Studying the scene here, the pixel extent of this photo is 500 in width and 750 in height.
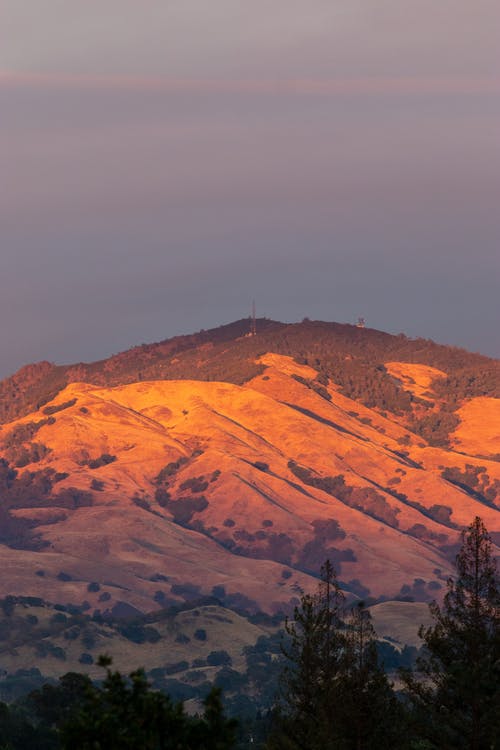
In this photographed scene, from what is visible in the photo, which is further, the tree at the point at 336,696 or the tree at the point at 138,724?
the tree at the point at 336,696

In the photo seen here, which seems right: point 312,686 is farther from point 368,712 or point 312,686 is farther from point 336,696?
point 368,712

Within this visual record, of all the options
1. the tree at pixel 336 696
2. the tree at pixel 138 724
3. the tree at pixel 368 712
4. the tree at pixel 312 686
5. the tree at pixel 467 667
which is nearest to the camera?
the tree at pixel 138 724

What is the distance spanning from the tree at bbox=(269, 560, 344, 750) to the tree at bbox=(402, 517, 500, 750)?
14.2 feet

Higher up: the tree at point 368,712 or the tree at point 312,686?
the tree at point 368,712

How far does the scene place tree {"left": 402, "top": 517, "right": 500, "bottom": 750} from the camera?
5869 cm

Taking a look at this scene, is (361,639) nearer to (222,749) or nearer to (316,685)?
(316,685)

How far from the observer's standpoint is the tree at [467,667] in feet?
193

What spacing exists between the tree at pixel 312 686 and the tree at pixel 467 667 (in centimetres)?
432

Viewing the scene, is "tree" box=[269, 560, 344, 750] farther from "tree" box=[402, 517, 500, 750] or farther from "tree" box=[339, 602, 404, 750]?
"tree" box=[402, 517, 500, 750]

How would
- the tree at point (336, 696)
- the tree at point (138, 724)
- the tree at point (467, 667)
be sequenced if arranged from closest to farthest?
1. the tree at point (138, 724)
2. the tree at point (467, 667)
3. the tree at point (336, 696)

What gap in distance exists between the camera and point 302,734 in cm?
6569

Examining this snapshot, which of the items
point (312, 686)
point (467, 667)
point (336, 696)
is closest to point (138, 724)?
point (336, 696)

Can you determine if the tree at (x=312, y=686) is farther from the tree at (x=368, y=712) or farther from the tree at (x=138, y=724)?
the tree at (x=138, y=724)

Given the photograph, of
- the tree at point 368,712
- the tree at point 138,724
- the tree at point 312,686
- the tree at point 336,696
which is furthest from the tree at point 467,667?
the tree at point 138,724
